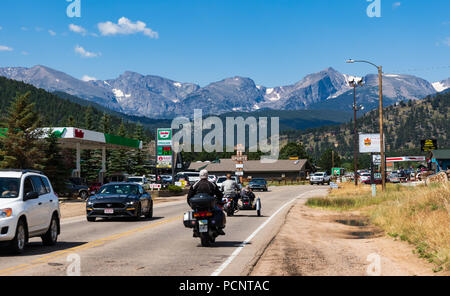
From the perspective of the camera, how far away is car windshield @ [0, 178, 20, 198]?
40.9 feet

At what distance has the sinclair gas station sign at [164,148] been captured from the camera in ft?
199

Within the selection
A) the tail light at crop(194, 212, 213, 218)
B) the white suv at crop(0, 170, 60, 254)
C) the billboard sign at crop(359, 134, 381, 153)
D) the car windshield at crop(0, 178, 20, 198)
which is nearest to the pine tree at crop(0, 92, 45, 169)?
the white suv at crop(0, 170, 60, 254)

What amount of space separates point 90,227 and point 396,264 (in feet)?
38.3

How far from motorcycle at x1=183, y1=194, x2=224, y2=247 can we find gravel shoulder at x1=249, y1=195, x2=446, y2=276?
1.50 metres

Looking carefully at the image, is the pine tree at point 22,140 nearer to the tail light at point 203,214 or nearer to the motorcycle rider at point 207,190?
the motorcycle rider at point 207,190

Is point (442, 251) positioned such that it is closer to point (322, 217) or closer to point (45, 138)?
point (322, 217)

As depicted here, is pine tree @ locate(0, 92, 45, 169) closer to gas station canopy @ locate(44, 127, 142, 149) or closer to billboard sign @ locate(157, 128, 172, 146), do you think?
gas station canopy @ locate(44, 127, 142, 149)

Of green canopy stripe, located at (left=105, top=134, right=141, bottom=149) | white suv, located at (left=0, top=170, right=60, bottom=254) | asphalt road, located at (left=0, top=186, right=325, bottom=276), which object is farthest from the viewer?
green canopy stripe, located at (left=105, top=134, right=141, bottom=149)

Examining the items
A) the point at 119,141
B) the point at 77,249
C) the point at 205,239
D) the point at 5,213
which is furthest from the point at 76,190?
the point at 5,213

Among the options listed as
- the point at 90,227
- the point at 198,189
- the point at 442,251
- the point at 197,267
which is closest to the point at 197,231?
the point at 198,189

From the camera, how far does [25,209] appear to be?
1230cm

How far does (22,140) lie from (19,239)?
111 feet

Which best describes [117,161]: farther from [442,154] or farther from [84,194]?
[442,154]

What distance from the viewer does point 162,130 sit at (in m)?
61.2
